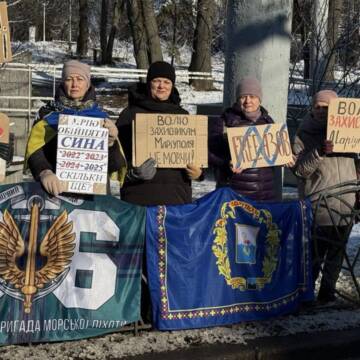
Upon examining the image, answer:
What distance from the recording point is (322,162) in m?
6.07

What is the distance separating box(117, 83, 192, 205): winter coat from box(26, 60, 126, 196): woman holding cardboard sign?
41 cm

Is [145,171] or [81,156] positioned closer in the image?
[81,156]

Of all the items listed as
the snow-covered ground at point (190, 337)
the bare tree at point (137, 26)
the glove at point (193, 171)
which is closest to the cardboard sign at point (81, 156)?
the glove at point (193, 171)

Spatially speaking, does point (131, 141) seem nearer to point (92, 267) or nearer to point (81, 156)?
point (81, 156)

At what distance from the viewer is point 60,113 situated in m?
5.10

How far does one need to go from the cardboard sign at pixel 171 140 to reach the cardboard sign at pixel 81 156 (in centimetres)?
42

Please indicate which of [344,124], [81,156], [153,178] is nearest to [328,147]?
[344,124]

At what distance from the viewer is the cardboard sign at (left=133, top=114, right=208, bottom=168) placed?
5406 mm

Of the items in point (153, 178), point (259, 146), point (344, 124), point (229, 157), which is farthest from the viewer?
point (344, 124)

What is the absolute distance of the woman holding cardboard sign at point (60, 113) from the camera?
16.7 ft

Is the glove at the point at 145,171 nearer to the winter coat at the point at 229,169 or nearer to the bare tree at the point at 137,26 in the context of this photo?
the winter coat at the point at 229,169

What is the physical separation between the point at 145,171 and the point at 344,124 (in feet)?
5.47

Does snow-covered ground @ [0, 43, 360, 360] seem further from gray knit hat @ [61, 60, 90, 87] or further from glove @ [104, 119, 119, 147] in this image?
gray knit hat @ [61, 60, 90, 87]

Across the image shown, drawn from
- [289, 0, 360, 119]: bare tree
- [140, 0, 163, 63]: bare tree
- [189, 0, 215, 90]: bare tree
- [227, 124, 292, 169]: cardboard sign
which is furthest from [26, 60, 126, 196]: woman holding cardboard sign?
[189, 0, 215, 90]: bare tree
